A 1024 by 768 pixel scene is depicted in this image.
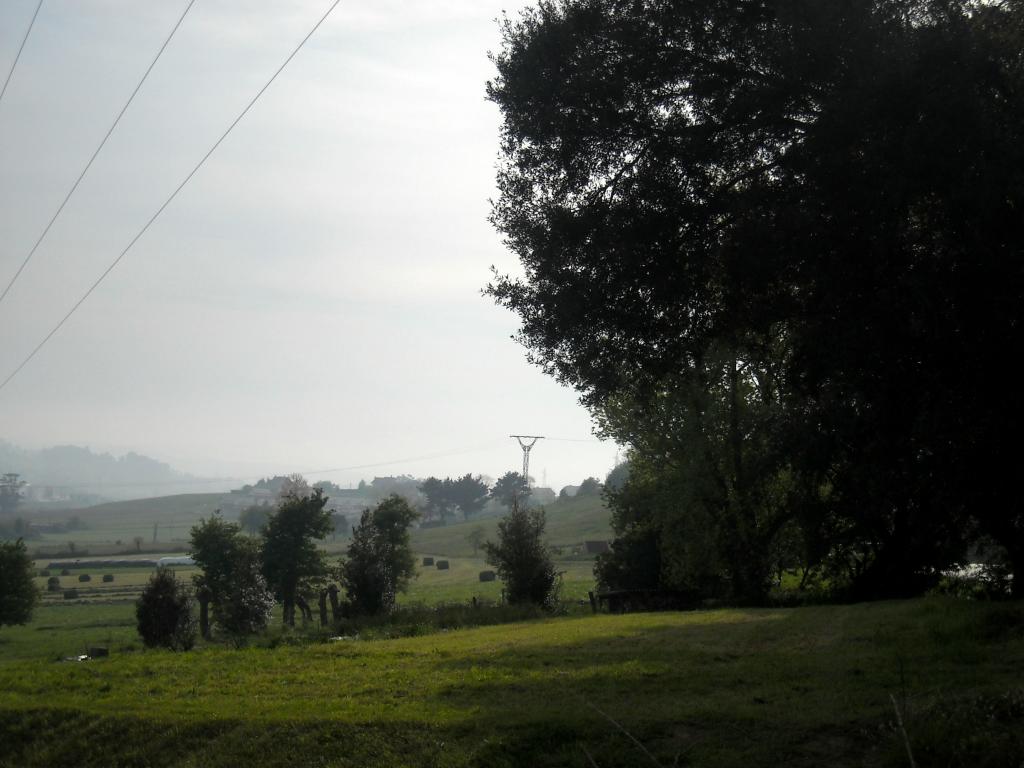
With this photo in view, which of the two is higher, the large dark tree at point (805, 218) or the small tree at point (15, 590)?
the large dark tree at point (805, 218)

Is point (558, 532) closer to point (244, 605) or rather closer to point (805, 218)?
point (244, 605)

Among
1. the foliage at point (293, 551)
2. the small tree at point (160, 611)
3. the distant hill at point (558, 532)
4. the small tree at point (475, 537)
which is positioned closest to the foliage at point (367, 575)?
the small tree at point (160, 611)

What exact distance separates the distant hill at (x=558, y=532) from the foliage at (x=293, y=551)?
52.0 metres

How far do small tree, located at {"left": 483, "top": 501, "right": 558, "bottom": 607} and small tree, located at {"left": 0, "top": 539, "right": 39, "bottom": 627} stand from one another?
39.3 m

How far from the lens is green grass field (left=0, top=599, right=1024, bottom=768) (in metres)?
8.96

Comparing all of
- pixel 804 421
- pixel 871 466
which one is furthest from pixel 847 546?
pixel 871 466

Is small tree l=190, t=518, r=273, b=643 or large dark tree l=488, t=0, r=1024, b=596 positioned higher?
large dark tree l=488, t=0, r=1024, b=596

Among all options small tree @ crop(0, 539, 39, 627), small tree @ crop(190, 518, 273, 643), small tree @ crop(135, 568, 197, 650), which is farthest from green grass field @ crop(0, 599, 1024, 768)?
small tree @ crop(0, 539, 39, 627)

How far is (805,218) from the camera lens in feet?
42.6

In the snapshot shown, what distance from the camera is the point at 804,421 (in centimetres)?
1677

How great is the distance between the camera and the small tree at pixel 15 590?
2472 inches

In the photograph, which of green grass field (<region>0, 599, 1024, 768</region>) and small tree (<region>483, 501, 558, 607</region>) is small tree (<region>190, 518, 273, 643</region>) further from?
green grass field (<region>0, 599, 1024, 768</region>)

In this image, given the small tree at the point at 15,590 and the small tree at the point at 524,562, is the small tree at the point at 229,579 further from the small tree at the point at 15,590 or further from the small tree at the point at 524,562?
the small tree at the point at 524,562

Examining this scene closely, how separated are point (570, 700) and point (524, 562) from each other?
29902 millimetres
